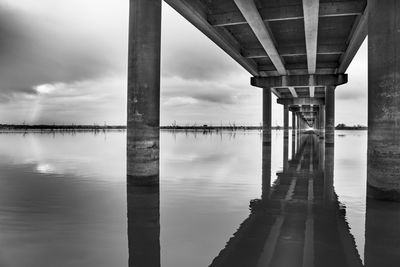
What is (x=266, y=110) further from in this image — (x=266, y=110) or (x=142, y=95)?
(x=142, y=95)

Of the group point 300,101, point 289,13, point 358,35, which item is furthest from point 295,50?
point 300,101

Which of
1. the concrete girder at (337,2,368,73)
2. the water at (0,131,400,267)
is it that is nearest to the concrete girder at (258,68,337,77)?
the concrete girder at (337,2,368,73)

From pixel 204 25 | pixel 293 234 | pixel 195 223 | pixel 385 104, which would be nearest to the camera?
pixel 293 234

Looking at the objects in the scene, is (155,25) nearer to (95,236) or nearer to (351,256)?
(95,236)

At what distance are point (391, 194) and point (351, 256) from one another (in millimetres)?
4617

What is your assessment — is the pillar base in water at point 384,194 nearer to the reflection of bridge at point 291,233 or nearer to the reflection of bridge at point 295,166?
the reflection of bridge at point 295,166

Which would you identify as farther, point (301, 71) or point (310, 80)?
point (310, 80)

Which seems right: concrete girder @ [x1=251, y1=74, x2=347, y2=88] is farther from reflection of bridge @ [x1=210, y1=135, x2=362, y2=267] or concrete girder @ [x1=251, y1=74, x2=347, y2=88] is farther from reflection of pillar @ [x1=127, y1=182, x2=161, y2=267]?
reflection of pillar @ [x1=127, y1=182, x2=161, y2=267]

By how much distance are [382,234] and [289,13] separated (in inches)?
549

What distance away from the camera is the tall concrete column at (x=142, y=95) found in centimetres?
1025

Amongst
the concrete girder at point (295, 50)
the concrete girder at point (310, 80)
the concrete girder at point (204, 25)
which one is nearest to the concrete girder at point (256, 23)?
the concrete girder at point (295, 50)

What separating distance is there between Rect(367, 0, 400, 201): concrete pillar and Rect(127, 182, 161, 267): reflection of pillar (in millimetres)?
6181

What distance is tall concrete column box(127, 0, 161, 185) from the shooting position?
10250 mm

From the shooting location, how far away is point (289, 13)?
16.8 meters
